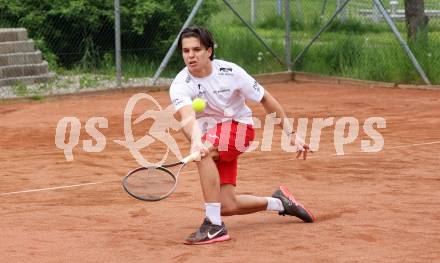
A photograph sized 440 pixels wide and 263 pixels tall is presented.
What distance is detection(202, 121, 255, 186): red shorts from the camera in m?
6.60

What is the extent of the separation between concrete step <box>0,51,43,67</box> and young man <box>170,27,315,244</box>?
907cm

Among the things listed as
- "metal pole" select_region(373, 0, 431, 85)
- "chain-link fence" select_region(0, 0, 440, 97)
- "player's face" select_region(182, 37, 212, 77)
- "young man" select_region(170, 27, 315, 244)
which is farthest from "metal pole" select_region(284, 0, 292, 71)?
"player's face" select_region(182, 37, 212, 77)

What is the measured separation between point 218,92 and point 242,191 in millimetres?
1850

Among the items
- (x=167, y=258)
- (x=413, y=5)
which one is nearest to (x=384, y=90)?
(x=413, y=5)

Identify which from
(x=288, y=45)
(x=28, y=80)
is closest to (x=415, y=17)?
(x=288, y=45)

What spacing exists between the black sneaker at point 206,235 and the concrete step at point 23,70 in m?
9.28

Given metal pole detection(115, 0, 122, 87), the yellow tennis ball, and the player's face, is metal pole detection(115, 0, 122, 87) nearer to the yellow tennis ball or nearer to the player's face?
the player's face

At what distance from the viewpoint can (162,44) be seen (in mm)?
16938

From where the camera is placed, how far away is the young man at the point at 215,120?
6457 millimetres

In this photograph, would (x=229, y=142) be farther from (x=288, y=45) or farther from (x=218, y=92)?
(x=288, y=45)

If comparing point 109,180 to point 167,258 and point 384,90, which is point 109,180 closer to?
point 167,258

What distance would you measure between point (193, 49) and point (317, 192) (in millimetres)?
2102

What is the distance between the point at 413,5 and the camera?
17297 mm

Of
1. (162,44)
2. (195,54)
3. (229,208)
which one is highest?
(195,54)
